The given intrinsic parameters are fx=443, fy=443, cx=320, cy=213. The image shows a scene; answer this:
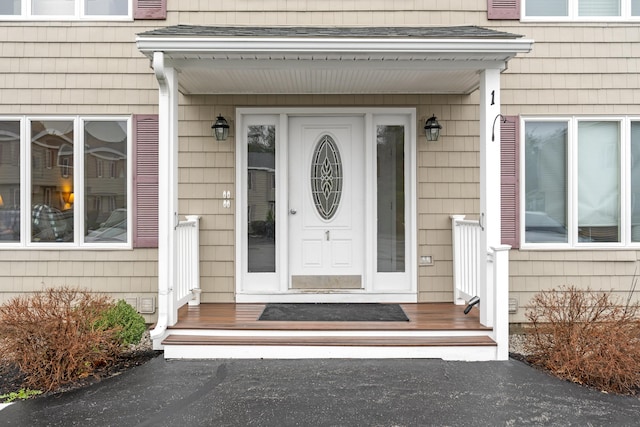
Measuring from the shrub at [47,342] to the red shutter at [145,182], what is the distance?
139 cm

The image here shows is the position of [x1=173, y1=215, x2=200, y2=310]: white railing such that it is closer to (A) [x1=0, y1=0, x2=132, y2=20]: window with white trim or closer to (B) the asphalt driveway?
(B) the asphalt driveway

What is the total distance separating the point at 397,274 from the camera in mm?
5008

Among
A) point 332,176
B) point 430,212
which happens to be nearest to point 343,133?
point 332,176

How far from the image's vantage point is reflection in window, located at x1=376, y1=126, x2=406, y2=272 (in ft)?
16.5

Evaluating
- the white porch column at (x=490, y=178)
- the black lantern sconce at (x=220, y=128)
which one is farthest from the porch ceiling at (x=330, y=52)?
the black lantern sconce at (x=220, y=128)

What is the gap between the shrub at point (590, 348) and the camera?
11.1ft

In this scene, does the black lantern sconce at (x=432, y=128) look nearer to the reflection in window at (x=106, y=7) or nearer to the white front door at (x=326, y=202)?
the white front door at (x=326, y=202)

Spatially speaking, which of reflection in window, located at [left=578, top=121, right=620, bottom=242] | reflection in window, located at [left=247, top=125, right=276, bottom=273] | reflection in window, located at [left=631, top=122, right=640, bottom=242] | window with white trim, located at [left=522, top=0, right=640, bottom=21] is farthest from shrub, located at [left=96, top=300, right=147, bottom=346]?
reflection in window, located at [left=631, top=122, right=640, bottom=242]

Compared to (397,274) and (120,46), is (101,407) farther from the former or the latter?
(120,46)

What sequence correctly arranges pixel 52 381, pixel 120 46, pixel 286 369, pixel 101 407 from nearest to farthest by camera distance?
pixel 101 407, pixel 52 381, pixel 286 369, pixel 120 46

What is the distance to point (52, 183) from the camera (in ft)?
16.0

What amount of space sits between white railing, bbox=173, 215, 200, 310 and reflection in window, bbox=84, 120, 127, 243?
0.81m

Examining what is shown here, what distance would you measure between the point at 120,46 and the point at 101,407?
12.1 ft

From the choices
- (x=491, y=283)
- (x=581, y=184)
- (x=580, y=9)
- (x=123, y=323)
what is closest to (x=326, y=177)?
(x=491, y=283)
